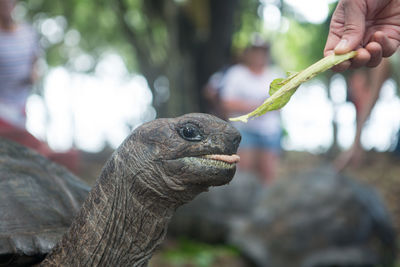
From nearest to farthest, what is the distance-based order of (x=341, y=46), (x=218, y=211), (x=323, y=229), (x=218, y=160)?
1. (x=218, y=160)
2. (x=341, y=46)
3. (x=323, y=229)
4. (x=218, y=211)

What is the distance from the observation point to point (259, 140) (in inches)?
200

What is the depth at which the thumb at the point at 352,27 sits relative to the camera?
1549 millimetres

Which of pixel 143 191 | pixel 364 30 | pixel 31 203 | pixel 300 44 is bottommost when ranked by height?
pixel 31 203

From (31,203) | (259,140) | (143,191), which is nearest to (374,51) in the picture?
(143,191)

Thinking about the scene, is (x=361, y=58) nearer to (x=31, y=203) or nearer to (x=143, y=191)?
(x=143, y=191)

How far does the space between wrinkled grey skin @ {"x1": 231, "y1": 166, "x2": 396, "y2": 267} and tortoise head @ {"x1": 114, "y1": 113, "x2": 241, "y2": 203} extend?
2852 millimetres

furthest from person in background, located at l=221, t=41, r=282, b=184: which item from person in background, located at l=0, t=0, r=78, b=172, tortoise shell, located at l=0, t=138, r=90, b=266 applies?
tortoise shell, located at l=0, t=138, r=90, b=266

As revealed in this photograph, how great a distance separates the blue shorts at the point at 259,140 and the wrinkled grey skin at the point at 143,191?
11.7ft

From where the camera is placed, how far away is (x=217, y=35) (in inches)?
286

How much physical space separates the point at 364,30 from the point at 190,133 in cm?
67

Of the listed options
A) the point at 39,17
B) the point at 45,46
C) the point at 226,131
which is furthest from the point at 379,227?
the point at 45,46

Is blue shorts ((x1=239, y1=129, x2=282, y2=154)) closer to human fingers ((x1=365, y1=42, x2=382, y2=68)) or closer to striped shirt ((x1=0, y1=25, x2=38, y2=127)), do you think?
striped shirt ((x1=0, y1=25, x2=38, y2=127))

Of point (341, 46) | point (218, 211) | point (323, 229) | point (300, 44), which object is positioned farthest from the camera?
point (300, 44)

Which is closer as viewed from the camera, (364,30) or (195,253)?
(364,30)
